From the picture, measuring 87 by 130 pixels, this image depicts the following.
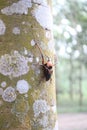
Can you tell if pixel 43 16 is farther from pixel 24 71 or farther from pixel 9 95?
pixel 9 95

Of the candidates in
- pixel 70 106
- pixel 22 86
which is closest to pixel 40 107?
pixel 22 86

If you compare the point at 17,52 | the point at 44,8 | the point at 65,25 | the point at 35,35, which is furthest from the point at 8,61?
the point at 65,25

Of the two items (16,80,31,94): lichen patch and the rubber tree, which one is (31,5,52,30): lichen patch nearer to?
the rubber tree

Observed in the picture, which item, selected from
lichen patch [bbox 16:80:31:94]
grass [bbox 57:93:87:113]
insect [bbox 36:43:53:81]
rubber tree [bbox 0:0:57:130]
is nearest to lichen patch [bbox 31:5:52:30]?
rubber tree [bbox 0:0:57:130]

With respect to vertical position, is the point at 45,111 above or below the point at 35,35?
below

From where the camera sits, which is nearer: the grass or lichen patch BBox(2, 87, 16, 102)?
lichen patch BBox(2, 87, 16, 102)

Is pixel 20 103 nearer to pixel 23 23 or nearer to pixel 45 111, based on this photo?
pixel 45 111

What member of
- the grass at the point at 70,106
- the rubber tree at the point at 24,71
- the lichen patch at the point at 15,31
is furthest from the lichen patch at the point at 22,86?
the grass at the point at 70,106

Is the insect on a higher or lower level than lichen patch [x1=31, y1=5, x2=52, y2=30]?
lower
